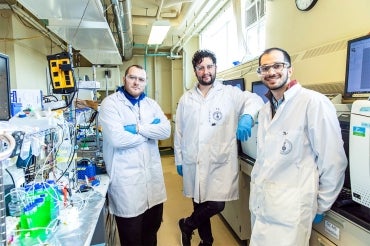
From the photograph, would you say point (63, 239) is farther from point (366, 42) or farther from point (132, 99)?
point (366, 42)

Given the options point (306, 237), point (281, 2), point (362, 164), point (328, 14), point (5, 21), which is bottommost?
point (306, 237)

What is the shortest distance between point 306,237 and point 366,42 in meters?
→ 1.04

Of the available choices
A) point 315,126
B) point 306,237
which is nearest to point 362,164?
point 315,126

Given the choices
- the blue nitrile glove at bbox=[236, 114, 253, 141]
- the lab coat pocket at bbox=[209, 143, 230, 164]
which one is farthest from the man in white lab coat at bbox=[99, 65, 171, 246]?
the blue nitrile glove at bbox=[236, 114, 253, 141]

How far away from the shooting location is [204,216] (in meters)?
2.16

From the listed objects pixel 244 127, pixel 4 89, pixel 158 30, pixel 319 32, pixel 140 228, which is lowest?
pixel 140 228

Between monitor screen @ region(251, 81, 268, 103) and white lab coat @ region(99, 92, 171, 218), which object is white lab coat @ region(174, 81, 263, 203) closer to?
white lab coat @ region(99, 92, 171, 218)

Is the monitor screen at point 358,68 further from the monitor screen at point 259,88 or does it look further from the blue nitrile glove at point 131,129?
the blue nitrile glove at point 131,129

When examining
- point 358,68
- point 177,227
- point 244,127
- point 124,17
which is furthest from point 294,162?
point 124,17

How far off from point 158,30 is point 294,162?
329 centimetres

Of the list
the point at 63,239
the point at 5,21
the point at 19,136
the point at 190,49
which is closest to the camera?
the point at 19,136

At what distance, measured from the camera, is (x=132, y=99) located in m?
2.00

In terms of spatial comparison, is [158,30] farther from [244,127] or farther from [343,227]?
[343,227]

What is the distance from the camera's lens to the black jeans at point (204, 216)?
210cm
